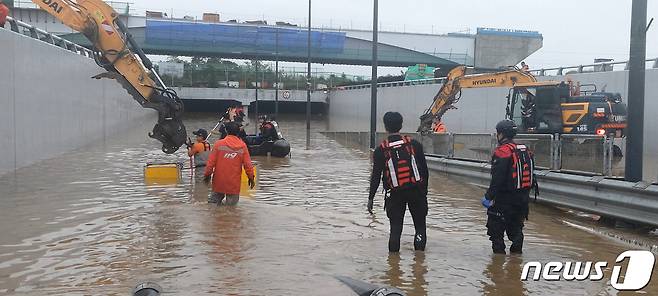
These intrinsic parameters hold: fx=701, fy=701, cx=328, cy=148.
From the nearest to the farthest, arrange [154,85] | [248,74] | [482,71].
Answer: [154,85] → [482,71] → [248,74]

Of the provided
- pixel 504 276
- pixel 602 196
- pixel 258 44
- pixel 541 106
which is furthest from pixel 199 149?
pixel 258 44

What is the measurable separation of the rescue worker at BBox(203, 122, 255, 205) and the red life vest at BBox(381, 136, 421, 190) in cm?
350

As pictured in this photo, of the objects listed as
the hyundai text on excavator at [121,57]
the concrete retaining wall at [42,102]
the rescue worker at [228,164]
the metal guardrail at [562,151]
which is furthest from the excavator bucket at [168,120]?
the metal guardrail at [562,151]

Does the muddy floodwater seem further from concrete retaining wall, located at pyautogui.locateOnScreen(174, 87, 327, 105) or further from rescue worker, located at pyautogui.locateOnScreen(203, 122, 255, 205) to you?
concrete retaining wall, located at pyautogui.locateOnScreen(174, 87, 327, 105)

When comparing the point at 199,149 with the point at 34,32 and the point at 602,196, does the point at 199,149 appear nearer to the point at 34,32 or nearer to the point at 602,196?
the point at 34,32

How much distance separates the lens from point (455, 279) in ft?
23.0

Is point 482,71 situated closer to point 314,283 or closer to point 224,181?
point 224,181

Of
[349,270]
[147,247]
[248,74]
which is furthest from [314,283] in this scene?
[248,74]

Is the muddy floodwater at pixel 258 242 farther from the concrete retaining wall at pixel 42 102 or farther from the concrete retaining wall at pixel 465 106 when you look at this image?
the concrete retaining wall at pixel 465 106

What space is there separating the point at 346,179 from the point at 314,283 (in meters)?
10.8

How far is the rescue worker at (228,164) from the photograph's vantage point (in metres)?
10.7

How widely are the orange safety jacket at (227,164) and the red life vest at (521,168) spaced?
4428mm

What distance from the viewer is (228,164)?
10.8 metres

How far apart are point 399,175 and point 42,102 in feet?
45.0
